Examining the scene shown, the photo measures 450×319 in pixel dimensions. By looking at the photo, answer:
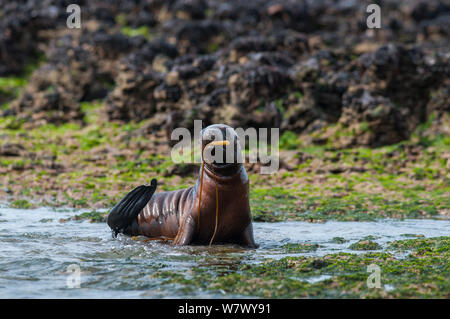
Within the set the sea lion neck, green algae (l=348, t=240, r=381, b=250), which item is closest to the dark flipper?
the sea lion neck

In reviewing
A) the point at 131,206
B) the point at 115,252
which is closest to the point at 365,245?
the point at 115,252

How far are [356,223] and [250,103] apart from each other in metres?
6.50

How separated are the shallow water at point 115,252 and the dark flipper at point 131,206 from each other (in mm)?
176

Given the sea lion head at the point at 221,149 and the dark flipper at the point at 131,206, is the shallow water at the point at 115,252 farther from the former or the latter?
the sea lion head at the point at 221,149

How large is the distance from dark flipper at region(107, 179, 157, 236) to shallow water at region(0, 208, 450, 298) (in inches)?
6.9

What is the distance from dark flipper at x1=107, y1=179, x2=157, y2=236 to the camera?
6.93m

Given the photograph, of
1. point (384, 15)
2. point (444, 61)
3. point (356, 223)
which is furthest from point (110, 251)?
point (384, 15)

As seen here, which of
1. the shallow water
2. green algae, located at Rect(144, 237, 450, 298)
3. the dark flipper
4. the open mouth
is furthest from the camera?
the dark flipper

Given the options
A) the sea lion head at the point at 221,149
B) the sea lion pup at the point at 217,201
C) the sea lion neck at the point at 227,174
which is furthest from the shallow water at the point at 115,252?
the sea lion head at the point at 221,149

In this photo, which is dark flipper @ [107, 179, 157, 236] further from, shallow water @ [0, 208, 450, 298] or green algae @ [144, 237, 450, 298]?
green algae @ [144, 237, 450, 298]

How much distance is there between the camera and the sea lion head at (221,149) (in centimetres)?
587

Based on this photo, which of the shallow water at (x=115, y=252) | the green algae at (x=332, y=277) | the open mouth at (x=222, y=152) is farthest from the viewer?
the open mouth at (x=222, y=152)

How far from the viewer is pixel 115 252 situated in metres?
5.84

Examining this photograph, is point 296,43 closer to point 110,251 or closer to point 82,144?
point 82,144
